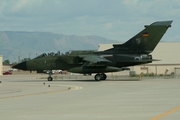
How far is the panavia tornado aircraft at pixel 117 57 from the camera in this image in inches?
1622

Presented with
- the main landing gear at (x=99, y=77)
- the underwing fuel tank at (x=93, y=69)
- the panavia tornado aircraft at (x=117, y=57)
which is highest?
the panavia tornado aircraft at (x=117, y=57)

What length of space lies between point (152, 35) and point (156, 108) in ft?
→ 85.6

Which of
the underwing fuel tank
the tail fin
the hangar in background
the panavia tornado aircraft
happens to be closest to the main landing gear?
the panavia tornado aircraft

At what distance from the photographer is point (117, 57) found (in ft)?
138

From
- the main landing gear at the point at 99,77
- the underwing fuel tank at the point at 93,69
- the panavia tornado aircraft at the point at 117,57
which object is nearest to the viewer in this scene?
the panavia tornado aircraft at the point at 117,57

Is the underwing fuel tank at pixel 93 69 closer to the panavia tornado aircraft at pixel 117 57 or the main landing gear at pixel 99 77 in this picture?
the panavia tornado aircraft at pixel 117 57

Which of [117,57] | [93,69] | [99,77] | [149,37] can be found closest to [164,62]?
[99,77]

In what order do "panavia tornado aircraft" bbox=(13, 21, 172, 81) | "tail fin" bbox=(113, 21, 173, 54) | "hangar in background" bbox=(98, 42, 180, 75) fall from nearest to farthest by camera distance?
"tail fin" bbox=(113, 21, 173, 54) < "panavia tornado aircraft" bbox=(13, 21, 172, 81) < "hangar in background" bbox=(98, 42, 180, 75)

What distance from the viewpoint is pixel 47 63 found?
1745 inches

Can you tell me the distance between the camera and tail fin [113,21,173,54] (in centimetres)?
4106

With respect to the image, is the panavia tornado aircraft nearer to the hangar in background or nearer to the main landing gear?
the main landing gear

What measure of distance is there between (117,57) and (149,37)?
140 inches

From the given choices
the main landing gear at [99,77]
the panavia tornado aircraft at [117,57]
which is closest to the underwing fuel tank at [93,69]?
the panavia tornado aircraft at [117,57]

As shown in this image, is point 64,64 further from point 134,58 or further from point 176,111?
point 176,111
